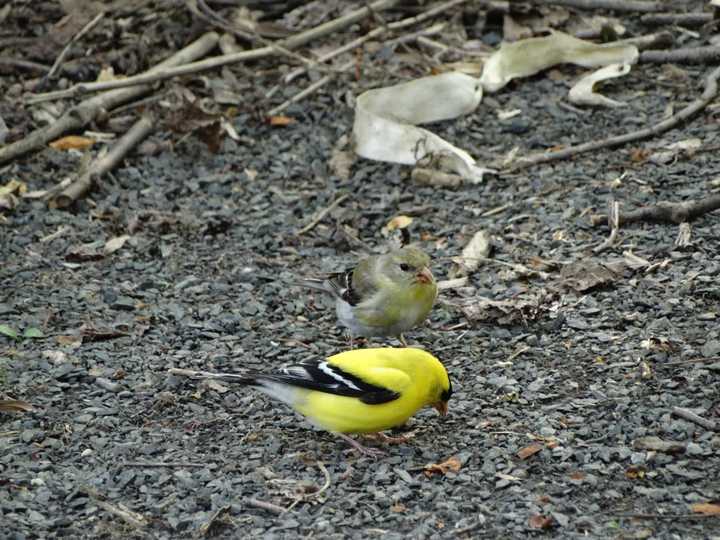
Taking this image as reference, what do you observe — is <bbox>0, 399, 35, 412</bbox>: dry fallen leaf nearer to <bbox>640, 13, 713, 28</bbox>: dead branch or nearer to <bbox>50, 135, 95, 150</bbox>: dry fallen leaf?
<bbox>50, 135, 95, 150</bbox>: dry fallen leaf

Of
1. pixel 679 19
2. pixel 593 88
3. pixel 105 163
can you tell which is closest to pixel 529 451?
pixel 593 88

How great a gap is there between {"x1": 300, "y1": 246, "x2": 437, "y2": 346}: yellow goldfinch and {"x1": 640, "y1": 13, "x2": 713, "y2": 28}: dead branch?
464 centimetres

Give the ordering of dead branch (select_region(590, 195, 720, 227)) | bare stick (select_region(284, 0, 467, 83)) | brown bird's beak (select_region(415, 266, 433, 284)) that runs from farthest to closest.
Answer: bare stick (select_region(284, 0, 467, 83)) < dead branch (select_region(590, 195, 720, 227)) < brown bird's beak (select_region(415, 266, 433, 284))

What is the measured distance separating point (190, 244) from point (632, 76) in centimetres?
419

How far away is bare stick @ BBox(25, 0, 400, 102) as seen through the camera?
10078 millimetres

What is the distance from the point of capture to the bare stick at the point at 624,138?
358 inches

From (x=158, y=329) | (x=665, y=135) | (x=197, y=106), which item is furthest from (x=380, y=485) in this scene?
(x=197, y=106)

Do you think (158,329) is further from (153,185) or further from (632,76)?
(632,76)

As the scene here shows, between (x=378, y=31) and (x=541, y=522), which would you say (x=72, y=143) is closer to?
(x=378, y=31)

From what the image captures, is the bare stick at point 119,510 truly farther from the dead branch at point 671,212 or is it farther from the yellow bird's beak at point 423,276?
the dead branch at point 671,212

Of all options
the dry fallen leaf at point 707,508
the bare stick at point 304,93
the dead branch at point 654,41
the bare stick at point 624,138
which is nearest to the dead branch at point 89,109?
the bare stick at point 304,93

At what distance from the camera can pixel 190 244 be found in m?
9.01

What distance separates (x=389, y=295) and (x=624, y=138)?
110 inches

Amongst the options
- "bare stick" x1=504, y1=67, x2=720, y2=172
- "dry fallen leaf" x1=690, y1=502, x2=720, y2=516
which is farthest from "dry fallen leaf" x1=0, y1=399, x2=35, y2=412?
"bare stick" x1=504, y1=67, x2=720, y2=172
